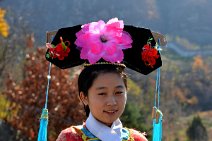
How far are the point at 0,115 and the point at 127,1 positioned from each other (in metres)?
59.6

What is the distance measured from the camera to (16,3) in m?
61.9

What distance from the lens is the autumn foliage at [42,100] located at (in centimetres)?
879

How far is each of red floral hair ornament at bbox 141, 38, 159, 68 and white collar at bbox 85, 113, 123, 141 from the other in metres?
0.39

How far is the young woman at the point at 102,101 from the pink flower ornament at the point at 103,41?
0.18 feet

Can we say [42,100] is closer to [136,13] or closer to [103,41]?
[103,41]

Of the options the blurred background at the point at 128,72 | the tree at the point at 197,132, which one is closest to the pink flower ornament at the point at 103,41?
the blurred background at the point at 128,72

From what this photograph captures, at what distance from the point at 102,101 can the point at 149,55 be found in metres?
0.42

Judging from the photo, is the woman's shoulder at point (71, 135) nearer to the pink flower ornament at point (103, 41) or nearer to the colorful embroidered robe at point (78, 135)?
the colorful embroidered robe at point (78, 135)

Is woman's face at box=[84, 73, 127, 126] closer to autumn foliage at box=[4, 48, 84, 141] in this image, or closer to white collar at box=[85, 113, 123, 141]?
white collar at box=[85, 113, 123, 141]

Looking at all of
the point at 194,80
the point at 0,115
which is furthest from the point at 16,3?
the point at 0,115

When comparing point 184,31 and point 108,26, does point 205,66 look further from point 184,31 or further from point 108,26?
point 108,26

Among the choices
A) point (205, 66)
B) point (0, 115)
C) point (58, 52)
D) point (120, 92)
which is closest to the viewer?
point (120, 92)

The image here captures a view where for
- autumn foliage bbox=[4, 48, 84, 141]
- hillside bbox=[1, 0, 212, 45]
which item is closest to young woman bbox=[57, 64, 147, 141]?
autumn foliage bbox=[4, 48, 84, 141]

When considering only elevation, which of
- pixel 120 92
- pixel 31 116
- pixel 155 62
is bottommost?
pixel 120 92
